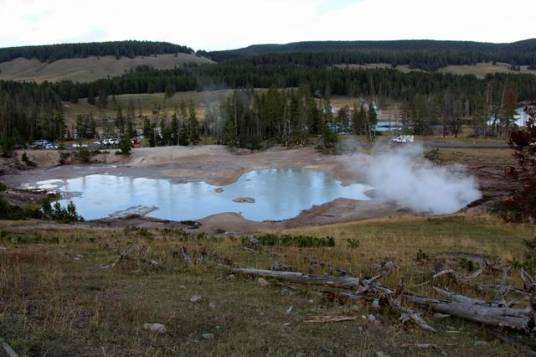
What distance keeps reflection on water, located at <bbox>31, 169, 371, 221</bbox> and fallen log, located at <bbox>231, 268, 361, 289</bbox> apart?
3460 centimetres

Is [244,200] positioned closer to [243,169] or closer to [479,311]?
[243,169]

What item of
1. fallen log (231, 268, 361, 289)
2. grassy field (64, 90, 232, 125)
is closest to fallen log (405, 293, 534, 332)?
fallen log (231, 268, 361, 289)

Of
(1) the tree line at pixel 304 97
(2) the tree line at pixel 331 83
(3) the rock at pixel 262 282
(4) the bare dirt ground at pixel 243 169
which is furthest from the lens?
(2) the tree line at pixel 331 83

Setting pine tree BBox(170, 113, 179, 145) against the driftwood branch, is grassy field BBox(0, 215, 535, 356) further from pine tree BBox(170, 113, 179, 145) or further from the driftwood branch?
pine tree BBox(170, 113, 179, 145)

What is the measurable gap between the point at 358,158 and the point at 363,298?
71920 millimetres

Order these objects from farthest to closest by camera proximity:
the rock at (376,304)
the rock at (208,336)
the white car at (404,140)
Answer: the white car at (404,140), the rock at (376,304), the rock at (208,336)

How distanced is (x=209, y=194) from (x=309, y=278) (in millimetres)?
49333

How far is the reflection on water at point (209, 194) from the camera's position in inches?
2058

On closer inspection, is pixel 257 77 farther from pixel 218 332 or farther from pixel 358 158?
pixel 218 332

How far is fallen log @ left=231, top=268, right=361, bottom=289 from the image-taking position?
12.1 metres

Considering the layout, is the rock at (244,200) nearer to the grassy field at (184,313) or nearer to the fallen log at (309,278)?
the grassy field at (184,313)

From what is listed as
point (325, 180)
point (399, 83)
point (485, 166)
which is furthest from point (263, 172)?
point (399, 83)

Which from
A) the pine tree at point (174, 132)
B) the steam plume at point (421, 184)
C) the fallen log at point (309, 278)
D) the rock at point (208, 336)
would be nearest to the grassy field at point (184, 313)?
the rock at point (208, 336)

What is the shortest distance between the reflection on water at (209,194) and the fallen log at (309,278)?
114ft
